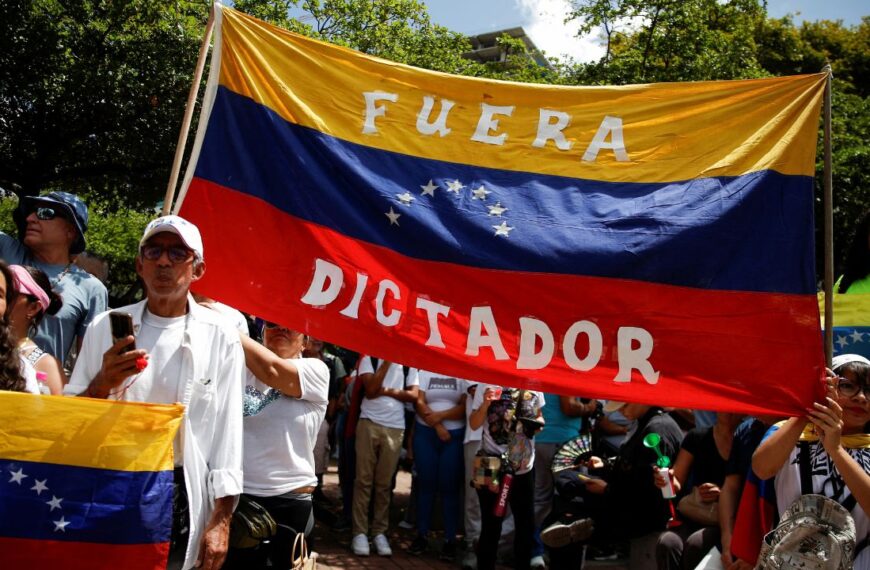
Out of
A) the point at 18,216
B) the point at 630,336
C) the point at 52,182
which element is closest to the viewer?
the point at 630,336

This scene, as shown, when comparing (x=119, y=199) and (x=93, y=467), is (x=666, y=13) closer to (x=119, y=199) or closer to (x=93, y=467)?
(x=119, y=199)

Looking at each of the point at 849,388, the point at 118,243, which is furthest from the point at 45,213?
the point at 118,243

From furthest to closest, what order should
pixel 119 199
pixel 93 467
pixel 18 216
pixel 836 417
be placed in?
1. pixel 119 199
2. pixel 18 216
3. pixel 836 417
4. pixel 93 467

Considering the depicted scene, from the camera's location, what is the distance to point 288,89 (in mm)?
4117

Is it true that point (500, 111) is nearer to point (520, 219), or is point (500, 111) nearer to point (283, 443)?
point (520, 219)

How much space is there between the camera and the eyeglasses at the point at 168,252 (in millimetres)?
3191

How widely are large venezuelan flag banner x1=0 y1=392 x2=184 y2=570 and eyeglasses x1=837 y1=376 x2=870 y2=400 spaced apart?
2.89 metres

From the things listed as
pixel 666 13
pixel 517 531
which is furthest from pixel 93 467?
pixel 666 13

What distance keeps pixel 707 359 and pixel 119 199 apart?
15.9 meters

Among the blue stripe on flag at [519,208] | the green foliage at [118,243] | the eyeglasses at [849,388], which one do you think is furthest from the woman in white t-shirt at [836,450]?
the green foliage at [118,243]

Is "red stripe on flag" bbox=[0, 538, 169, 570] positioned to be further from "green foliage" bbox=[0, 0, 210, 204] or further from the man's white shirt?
"green foliage" bbox=[0, 0, 210, 204]

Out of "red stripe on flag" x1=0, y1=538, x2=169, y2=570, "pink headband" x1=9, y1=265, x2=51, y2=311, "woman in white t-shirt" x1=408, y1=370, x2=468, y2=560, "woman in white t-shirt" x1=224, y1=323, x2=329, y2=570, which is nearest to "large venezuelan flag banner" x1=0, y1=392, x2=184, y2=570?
"red stripe on flag" x1=0, y1=538, x2=169, y2=570

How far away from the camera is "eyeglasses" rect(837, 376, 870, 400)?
12.5 feet

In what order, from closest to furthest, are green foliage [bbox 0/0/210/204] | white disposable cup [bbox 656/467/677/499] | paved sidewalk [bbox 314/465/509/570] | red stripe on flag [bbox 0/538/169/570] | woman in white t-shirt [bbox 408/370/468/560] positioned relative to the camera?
red stripe on flag [bbox 0/538/169/570], white disposable cup [bbox 656/467/677/499], paved sidewalk [bbox 314/465/509/570], woman in white t-shirt [bbox 408/370/468/560], green foliage [bbox 0/0/210/204]
